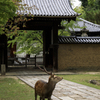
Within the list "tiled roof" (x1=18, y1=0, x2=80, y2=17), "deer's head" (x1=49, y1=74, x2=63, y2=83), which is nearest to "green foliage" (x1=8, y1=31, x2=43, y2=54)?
"tiled roof" (x1=18, y1=0, x2=80, y2=17)

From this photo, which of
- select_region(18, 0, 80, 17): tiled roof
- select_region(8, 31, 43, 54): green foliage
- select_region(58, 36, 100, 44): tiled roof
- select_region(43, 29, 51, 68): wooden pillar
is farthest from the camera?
select_region(8, 31, 43, 54): green foliage

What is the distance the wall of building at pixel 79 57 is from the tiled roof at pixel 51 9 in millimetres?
2774

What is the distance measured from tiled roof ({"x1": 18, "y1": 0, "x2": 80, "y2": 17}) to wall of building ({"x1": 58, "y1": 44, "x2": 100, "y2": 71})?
277cm

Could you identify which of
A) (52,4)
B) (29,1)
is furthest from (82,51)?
(29,1)

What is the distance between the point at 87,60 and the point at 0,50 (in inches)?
269

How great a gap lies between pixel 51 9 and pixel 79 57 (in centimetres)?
436

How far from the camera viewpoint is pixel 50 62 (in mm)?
16844

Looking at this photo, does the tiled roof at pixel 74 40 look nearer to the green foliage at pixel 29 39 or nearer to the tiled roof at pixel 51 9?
the tiled roof at pixel 51 9

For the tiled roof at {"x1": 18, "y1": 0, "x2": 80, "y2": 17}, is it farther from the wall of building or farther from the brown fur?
the brown fur

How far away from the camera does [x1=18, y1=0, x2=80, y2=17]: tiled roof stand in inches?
529

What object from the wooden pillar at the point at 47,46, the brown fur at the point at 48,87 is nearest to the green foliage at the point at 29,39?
the wooden pillar at the point at 47,46

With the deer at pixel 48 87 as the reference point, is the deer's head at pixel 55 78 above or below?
above

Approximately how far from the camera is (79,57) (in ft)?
51.5

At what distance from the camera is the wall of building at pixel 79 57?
15492mm
